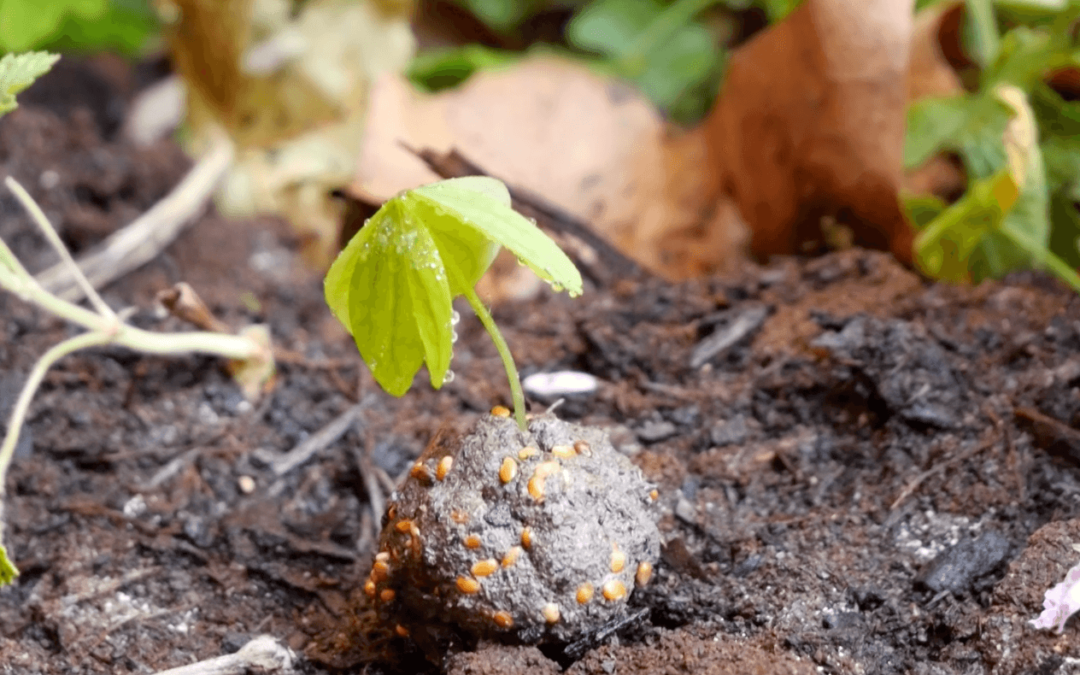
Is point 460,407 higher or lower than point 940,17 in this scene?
lower

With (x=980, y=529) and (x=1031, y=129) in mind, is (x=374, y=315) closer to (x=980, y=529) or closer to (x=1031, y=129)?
(x=980, y=529)

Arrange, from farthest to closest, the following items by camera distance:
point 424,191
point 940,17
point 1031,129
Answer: point 940,17 → point 1031,129 → point 424,191

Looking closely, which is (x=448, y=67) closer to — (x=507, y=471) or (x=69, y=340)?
(x=69, y=340)

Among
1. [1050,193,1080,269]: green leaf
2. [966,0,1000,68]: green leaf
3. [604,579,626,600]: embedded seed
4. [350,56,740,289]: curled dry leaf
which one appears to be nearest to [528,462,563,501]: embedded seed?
[604,579,626,600]: embedded seed

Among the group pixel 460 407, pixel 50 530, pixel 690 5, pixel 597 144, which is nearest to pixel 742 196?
pixel 597 144

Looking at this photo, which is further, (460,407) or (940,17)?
(940,17)

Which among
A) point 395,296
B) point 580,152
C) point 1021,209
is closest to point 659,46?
point 580,152

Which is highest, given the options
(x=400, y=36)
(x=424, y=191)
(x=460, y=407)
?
(x=424, y=191)

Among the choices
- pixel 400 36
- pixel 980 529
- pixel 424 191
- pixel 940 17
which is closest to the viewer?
pixel 424 191
